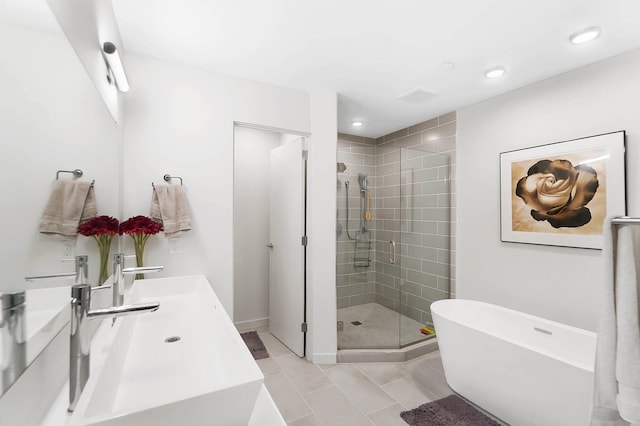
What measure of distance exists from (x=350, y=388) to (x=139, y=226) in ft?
6.54

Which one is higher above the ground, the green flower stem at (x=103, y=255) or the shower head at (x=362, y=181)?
the shower head at (x=362, y=181)

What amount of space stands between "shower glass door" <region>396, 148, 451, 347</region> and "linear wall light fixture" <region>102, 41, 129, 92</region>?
2.61 metres

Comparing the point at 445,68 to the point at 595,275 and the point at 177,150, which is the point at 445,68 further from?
the point at 177,150

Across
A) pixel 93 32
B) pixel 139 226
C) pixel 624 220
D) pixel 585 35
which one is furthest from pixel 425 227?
pixel 93 32

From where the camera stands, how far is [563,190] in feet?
7.52

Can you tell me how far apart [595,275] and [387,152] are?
266 centimetres

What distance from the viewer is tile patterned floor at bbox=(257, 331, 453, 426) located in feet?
6.47

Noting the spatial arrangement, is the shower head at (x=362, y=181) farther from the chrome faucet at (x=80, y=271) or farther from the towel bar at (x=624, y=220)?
the chrome faucet at (x=80, y=271)

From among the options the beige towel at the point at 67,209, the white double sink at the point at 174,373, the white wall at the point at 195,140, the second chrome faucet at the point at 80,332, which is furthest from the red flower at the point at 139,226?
the second chrome faucet at the point at 80,332

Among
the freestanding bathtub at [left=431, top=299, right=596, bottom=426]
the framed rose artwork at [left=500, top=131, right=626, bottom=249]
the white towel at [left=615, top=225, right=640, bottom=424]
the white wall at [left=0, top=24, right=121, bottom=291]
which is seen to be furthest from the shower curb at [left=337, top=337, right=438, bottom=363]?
the white wall at [left=0, top=24, right=121, bottom=291]

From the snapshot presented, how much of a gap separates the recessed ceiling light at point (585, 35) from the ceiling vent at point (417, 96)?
1.03m

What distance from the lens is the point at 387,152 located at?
13.6 ft

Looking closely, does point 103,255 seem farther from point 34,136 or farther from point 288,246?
point 288,246

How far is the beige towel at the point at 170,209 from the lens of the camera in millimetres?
2057
